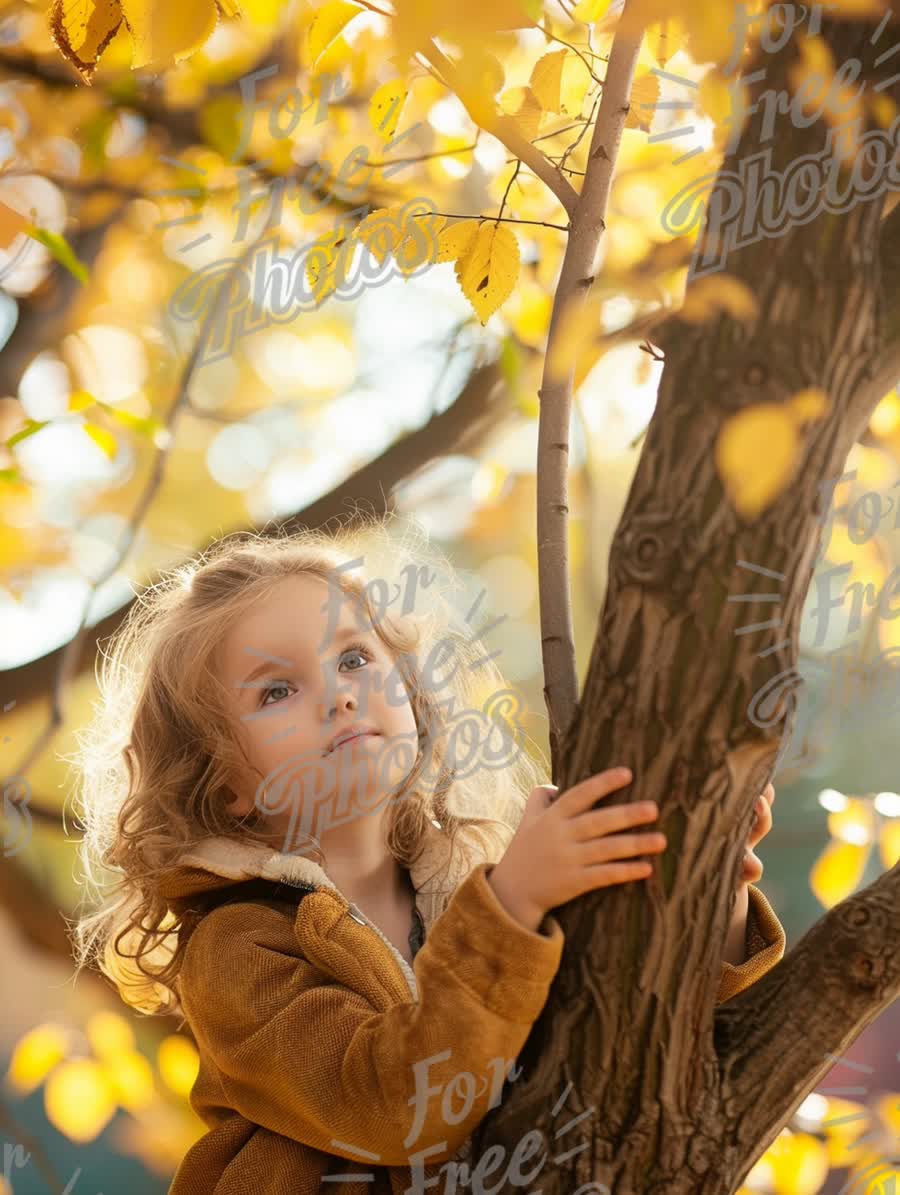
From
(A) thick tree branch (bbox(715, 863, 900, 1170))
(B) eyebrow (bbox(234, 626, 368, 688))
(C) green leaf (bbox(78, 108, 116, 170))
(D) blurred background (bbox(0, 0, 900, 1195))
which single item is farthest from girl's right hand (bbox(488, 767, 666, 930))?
(C) green leaf (bbox(78, 108, 116, 170))

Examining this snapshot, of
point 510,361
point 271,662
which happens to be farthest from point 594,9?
point 510,361

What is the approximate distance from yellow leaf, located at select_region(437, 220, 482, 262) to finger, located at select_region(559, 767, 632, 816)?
358 millimetres

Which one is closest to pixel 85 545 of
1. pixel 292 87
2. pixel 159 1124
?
pixel 292 87

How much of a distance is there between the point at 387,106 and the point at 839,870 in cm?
95

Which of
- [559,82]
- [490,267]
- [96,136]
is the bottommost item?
[490,267]

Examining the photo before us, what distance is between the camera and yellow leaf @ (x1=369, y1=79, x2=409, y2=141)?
78cm

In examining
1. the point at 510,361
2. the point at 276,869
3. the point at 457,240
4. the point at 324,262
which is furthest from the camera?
the point at 510,361

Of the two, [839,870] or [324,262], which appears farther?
[839,870]

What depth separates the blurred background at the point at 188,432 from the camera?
56.5 inches

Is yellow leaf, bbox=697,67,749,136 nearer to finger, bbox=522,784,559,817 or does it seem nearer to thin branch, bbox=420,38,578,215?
thin branch, bbox=420,38,578,215

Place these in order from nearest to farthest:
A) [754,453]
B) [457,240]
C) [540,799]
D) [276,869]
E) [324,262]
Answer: [754,453] → [540,799] → [457,240] → [276,869] → [324,262]

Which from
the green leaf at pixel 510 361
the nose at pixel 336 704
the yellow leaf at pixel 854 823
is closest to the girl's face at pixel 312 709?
the nose at pixel 336 704

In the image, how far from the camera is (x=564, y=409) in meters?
0.70

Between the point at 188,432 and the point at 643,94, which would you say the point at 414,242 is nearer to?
the point at 643,94
